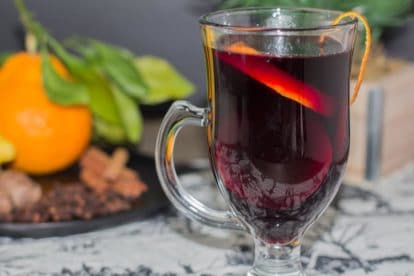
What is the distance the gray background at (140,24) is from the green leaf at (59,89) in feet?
1.39

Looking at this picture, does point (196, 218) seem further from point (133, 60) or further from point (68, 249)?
point (133, 60)

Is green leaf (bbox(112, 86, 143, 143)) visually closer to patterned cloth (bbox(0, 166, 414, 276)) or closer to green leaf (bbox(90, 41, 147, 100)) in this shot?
green leaf (bbox(90, 41, 147, 100))

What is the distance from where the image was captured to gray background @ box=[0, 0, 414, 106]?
4.77 feet

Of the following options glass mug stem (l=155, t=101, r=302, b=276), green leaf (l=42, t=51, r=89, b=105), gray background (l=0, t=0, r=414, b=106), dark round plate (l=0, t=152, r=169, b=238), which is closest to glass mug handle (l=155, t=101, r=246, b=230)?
glass mug stem (l=155, t=101, r=302, b=276)

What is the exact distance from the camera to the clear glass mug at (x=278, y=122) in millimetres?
711

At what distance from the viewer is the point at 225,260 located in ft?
2.87

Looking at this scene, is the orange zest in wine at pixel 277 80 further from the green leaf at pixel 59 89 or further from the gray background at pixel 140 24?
the gray background at pixel 140 24

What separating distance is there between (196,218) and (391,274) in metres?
0.21

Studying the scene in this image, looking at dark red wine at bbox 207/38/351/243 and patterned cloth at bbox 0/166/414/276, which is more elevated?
dark red wine at bbox 207/38/351/243

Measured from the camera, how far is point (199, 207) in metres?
0.81

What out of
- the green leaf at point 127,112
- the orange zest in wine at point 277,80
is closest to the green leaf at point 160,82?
the green leaf at point 127,112

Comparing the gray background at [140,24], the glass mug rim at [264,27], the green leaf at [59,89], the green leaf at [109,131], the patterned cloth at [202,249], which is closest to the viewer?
the glass mug rim at [264,27]

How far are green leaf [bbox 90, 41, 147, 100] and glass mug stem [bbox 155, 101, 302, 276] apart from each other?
10.7 inches

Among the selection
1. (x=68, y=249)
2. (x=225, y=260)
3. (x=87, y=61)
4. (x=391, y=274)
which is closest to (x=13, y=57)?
(x=87, y=61)
